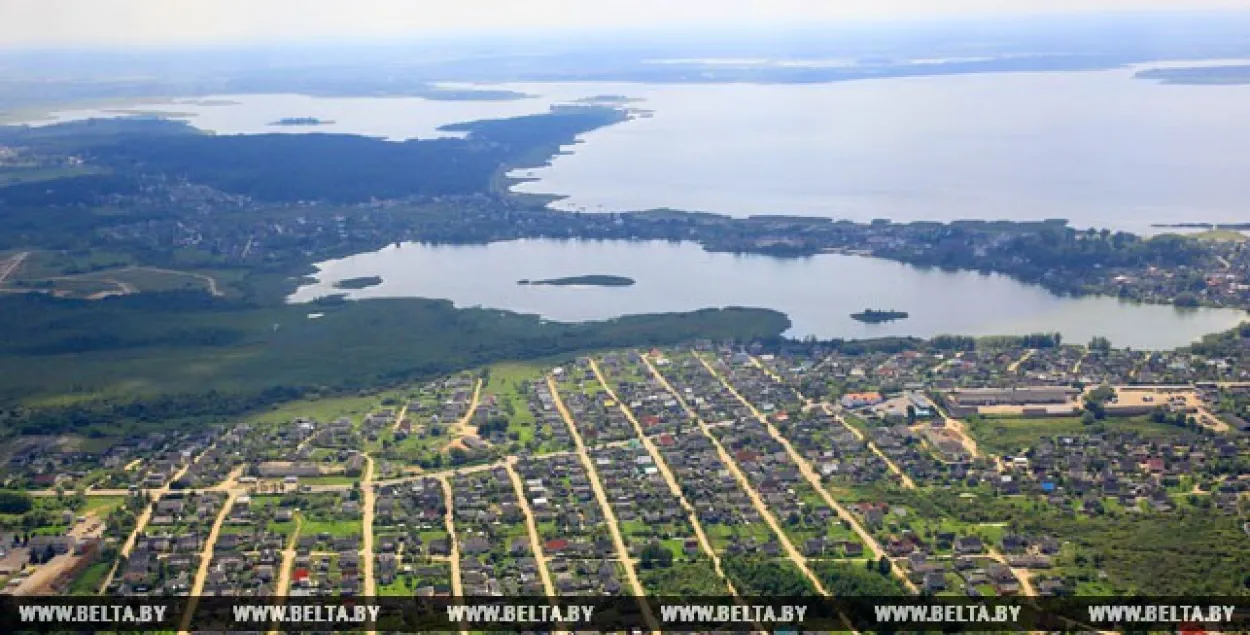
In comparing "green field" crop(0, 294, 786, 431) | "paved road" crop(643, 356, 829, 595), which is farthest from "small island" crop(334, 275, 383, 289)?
"paved road" crop(643, 356, 829, 595)

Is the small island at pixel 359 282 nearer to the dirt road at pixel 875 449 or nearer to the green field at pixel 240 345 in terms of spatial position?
the green field at pixel 240 345

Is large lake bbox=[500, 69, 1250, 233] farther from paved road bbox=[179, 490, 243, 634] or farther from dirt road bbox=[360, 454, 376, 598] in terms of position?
paved road bbox=[179, 490, 243, 634]

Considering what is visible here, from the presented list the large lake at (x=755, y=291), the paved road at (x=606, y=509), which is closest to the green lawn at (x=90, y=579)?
the paved road at (x=606, y=509)

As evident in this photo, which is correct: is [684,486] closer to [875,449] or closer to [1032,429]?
[875,449]

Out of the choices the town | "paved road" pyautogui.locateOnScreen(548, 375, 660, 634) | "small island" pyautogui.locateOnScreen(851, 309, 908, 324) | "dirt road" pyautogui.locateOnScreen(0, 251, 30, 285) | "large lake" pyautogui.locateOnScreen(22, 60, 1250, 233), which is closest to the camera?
"paved road" pyautogui.locateOnScreen(548, 375, 660, 634)

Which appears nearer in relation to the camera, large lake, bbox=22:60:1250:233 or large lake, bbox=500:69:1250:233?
large lake, bbox=500:69:1250:233
